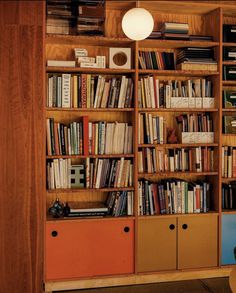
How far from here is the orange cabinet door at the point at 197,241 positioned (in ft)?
12.2

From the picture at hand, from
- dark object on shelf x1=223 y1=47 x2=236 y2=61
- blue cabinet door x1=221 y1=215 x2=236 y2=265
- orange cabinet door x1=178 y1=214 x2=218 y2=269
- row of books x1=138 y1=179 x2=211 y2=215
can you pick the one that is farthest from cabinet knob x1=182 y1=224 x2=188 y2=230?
dark object on shelf x1=223 y1=47 x2=236 y2=61

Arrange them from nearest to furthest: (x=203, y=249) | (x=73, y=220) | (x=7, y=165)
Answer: (x=7, y=165), (x=73, y=220), (x=203, y=249)

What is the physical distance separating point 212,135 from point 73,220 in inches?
56.6

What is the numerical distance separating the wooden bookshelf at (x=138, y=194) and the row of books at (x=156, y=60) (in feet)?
0.23

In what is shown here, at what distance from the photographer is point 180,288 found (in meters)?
3.55

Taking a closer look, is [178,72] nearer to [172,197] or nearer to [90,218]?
[172,197]

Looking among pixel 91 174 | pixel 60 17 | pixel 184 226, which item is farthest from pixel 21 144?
pixel 184 226

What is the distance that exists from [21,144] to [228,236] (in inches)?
78.1

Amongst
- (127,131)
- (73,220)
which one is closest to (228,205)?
(127,131)

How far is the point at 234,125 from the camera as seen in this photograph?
151 inches

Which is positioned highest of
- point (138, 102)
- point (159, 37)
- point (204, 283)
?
point (159, 37)

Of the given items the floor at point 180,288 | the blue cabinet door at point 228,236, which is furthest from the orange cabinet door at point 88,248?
the blue cabinet door at point 228,236

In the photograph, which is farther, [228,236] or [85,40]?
[228,236]

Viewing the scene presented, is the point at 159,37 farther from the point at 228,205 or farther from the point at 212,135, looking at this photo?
the point at 228,205
